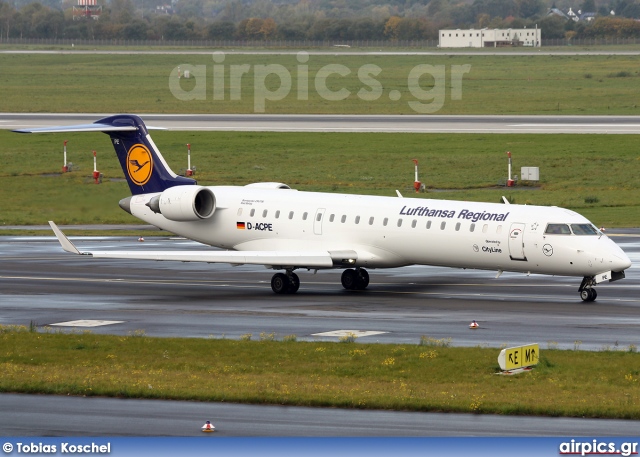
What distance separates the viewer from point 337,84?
12962 cm

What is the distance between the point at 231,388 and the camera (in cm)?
2109

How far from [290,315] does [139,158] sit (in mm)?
11699

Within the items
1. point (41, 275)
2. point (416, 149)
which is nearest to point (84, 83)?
point (416, 149)

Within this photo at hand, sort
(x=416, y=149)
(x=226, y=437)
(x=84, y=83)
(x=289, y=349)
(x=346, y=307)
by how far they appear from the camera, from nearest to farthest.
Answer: (x=226, y=437), (x=289, y=349), (x=346, y=307), (x=416, y=149), (x=84, y=83)

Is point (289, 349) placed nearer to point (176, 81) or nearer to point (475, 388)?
point (475, 388)

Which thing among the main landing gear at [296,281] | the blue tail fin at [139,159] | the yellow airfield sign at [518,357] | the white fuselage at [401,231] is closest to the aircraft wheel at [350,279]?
the main landing gear at [296,281]

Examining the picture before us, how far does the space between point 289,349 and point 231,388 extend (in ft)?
12.7

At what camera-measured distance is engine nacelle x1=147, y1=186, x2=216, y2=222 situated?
3797cm

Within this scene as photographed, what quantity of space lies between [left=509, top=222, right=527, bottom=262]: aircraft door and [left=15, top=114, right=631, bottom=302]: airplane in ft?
0.09

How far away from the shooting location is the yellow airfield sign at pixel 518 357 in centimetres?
2162

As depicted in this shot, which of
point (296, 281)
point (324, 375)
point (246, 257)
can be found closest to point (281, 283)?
point (296, 281)

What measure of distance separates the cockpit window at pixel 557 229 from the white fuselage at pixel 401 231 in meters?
0.10

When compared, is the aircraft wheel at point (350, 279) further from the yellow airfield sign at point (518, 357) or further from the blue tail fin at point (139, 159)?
the yellow airfield sign at point (518, 357)

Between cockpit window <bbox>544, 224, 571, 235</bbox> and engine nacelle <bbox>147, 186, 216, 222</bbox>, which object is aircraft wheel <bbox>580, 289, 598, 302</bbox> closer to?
cockpit window <bbox>544, 224, 571, 235</bbox>
